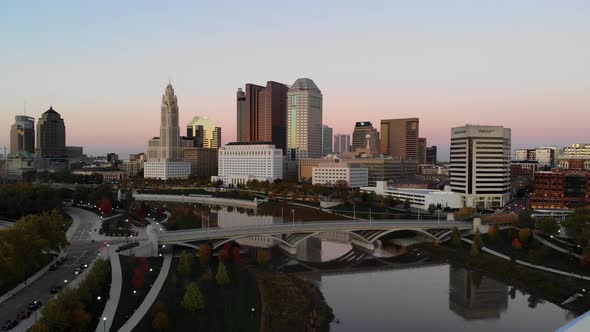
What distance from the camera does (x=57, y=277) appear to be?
37750mm

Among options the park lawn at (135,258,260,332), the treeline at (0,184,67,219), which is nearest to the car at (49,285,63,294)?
the park lawn at (135,258,260,332)

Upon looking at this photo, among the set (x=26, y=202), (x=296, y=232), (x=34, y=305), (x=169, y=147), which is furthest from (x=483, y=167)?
(x=169, y=147)

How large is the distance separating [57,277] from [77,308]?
11.6 metres

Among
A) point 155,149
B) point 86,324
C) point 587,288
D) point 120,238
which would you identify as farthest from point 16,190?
point 155,149

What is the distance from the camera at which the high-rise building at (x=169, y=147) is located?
586 feet

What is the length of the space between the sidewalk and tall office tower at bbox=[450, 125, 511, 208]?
2597 inches

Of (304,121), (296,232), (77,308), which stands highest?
(304,121)

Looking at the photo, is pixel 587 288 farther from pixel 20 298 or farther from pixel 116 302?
pixel 20 298

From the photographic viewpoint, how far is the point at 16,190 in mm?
82688

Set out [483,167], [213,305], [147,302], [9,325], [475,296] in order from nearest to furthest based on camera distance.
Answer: [9,325] < [147,302] < [213,305] < [475,296] < [483,167]

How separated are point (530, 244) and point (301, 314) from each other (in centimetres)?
Answer: 3535

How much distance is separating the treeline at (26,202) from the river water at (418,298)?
44.2 m

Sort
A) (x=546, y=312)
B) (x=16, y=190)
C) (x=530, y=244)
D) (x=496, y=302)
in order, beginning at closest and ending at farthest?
(x=546, y=312)
(x=496, y=302)
(x=530, y=244)
(x=16, y=190)

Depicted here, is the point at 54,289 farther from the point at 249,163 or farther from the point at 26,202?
the point at 249,163
